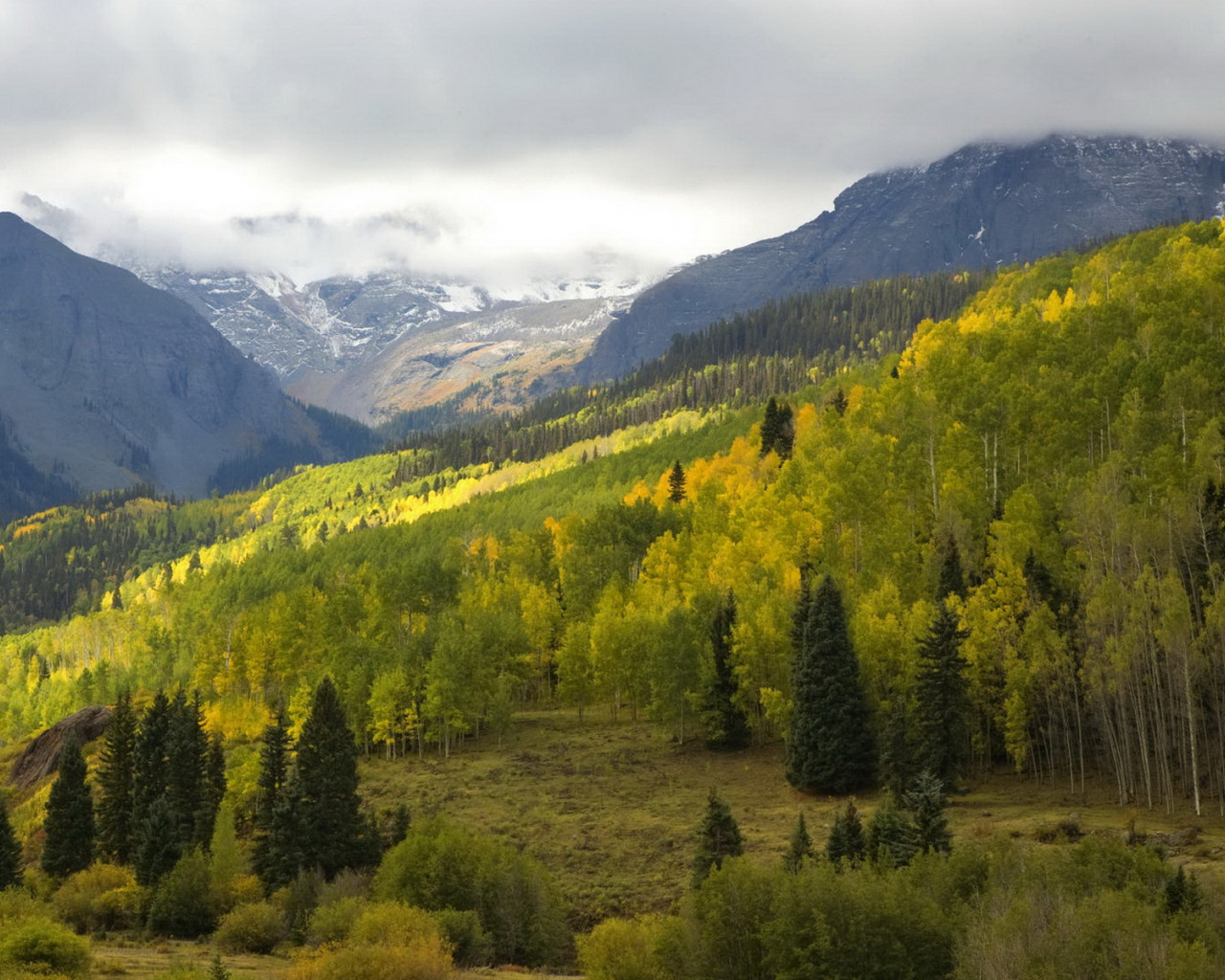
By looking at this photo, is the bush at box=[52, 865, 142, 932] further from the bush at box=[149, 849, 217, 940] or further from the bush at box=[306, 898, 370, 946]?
the bush at box=[306, 898, 370, 946]

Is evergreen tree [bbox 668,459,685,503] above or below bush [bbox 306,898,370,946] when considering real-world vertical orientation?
above

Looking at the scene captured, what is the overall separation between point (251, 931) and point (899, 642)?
138 ft

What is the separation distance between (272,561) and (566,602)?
90276 millimetres

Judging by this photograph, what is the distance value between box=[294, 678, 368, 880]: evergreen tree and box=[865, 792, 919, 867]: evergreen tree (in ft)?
106

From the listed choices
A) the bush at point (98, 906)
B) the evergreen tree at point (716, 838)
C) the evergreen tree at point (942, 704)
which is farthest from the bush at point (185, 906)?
the evergreen tree at point (942, 704)

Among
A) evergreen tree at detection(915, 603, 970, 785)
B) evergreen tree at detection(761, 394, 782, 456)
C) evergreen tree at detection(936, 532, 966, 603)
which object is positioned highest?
evergreen tree at detection(761, 394, 782, 456)

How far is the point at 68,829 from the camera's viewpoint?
79.1 m

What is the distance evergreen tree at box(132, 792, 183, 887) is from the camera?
69.9 m

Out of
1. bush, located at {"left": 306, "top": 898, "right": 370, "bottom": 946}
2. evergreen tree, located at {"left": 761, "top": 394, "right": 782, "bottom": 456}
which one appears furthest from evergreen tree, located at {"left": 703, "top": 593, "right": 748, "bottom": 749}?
evergreen tree, located at {"left": 761, "top": 394, "right": 782, "bottom": 456}

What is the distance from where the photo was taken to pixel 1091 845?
41375mm

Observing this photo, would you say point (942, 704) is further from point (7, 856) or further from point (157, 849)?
point (7, 856)

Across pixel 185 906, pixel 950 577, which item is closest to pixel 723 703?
pixel 950 577

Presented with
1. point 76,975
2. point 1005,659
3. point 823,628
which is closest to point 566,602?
point 823,628

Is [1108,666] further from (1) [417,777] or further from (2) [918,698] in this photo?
(1) [417,777]
